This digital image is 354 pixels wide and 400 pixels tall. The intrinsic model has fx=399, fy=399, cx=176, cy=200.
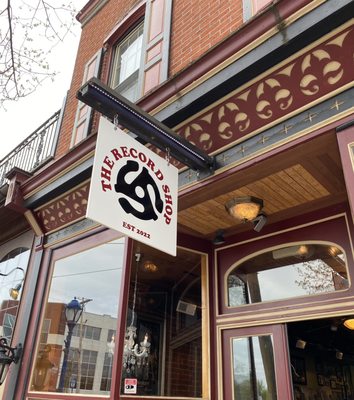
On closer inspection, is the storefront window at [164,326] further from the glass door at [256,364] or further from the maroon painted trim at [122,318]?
the glass door at [256,364]

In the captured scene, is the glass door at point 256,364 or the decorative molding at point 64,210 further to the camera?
the decorative molding at point 64,210

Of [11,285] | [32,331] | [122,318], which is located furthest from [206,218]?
[11,285]

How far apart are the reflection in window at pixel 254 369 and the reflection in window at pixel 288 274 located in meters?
0.43

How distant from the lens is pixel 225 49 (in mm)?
3264

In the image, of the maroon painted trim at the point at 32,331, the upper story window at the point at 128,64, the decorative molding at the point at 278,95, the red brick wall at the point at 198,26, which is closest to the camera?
the decorative molding at the point at 278,95

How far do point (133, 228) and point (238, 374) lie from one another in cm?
234

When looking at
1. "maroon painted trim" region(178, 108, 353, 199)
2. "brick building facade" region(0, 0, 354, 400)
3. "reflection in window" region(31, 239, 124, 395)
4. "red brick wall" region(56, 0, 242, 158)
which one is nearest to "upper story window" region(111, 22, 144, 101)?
"brick building facade" region(0, 0, 354, 400)

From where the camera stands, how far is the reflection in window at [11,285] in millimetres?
6012

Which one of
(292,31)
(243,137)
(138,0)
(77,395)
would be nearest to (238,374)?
(77,395)

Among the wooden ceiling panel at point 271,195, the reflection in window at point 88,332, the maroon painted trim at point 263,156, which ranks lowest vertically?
the reflection in window at point 88,332

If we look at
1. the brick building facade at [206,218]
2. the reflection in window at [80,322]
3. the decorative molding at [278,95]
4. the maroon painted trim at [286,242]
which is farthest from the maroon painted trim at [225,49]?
the maroon painted trim at [286,242]

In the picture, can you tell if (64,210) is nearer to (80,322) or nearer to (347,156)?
(80,322)

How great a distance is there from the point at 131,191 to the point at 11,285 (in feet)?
14.5

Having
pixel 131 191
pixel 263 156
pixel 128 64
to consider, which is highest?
pixel 128 64
